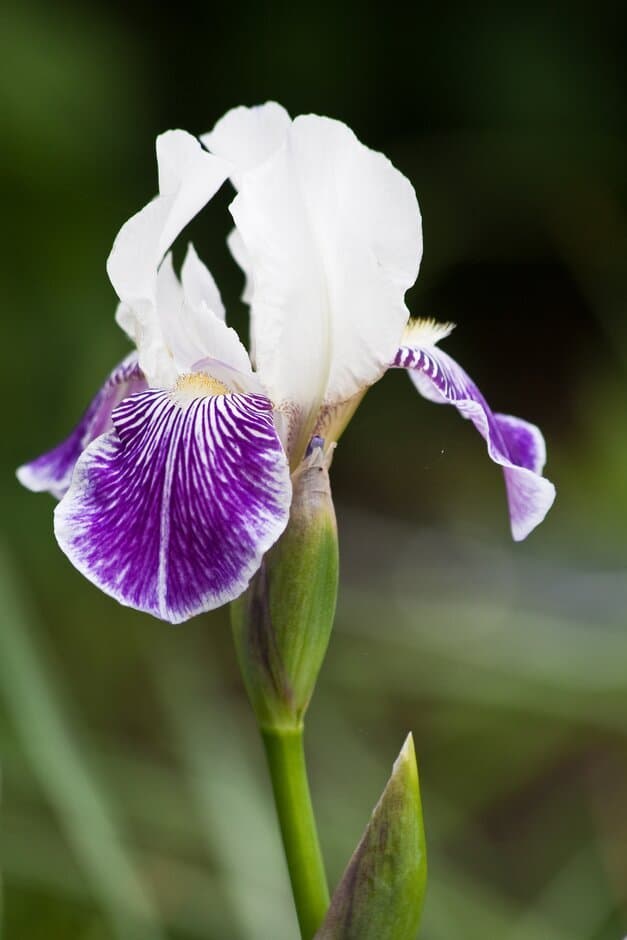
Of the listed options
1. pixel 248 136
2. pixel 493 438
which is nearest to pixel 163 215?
pixel 248 136

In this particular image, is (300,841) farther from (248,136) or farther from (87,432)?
(248,136)

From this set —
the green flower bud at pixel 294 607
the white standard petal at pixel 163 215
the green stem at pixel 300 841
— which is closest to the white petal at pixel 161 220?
the white standard petal at pixel 163 215

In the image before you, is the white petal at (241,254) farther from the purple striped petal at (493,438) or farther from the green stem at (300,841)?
the green stem at (300,841)

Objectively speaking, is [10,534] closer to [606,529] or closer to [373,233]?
[606,529]

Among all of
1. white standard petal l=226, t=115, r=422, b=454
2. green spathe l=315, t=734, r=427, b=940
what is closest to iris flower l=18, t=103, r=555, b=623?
white standard petal l=226, t=115, r=422, b=454

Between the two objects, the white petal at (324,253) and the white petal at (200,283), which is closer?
the white petal at (324,253)

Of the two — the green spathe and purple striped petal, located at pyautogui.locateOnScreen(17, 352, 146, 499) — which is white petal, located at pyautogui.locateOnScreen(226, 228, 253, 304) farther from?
the green spathe
